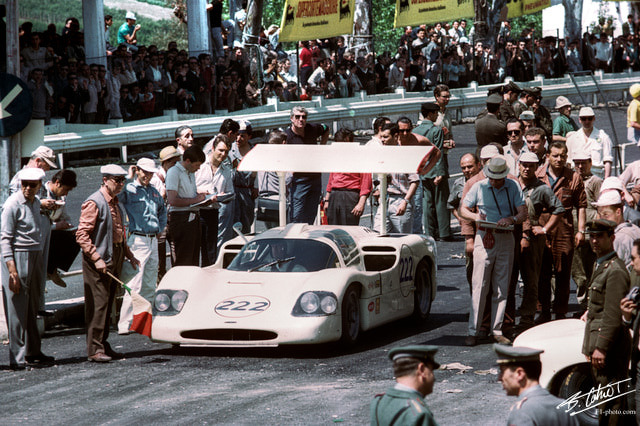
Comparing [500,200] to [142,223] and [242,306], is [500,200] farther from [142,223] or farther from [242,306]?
[142,223]

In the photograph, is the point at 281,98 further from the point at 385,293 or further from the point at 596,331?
the point at 596,331

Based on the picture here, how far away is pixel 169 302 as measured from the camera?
11.3 meters

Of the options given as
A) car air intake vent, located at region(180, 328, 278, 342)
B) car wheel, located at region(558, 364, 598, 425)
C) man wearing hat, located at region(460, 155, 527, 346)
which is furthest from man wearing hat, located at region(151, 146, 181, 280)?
car wheel, located at region(558, 364, 598, 425)

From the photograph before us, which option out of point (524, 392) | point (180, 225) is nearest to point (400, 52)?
point (180, 225)

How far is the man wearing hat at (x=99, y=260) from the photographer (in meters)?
10.9

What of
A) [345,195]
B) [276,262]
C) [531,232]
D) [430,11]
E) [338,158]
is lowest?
[276,262]

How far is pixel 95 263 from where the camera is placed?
11.0m

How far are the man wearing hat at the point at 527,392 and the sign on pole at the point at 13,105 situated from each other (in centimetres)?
793

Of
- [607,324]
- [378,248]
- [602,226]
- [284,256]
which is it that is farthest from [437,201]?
[607,324]

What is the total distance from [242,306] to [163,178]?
3341mm

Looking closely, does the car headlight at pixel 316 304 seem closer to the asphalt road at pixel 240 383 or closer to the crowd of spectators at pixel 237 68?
the asphalt road at pixel 240 383

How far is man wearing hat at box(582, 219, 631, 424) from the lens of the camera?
7.50m

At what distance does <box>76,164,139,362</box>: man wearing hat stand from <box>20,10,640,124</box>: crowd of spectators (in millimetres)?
10692

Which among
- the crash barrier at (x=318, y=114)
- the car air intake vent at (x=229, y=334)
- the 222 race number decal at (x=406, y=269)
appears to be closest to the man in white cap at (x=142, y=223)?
the car air intake vent at (x=229, y=334)
